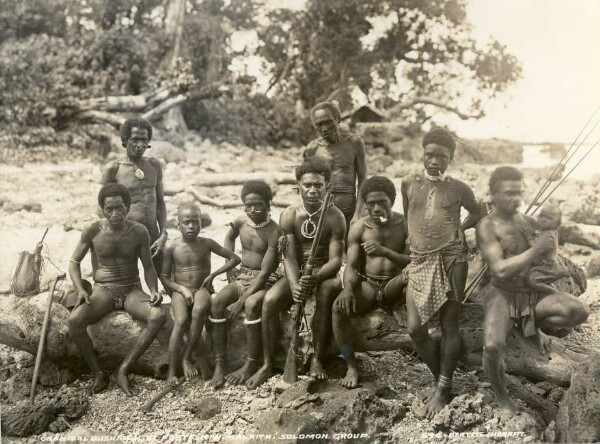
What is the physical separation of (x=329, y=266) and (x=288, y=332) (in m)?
0.56

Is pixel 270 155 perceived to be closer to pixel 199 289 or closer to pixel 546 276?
pixel 199 289

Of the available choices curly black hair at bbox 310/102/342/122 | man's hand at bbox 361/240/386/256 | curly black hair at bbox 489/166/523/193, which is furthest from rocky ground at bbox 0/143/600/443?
curly black hair at bbox 310/102/342/122

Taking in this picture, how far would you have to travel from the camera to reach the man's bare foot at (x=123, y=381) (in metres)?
3.66

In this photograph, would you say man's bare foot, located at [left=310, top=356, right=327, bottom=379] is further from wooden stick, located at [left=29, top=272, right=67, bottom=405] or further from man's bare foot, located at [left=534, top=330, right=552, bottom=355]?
wooden stick, located at [left=29, top=272, right=67, bottom=405]

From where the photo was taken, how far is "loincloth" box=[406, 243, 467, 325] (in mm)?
3289

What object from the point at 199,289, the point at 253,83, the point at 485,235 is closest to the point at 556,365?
the point at 485,235

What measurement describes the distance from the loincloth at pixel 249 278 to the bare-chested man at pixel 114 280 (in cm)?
55

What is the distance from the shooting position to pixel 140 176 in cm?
408

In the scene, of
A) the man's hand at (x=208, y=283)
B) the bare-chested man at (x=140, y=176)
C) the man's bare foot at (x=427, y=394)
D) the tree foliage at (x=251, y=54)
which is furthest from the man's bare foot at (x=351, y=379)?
the tree foliage at (x=251, y=54)

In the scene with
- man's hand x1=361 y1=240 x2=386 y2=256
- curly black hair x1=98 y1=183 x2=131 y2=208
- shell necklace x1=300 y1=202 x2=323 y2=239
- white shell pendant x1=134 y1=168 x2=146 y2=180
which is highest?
white shell pendant x1=134 y1=168 x2=146 y2=180

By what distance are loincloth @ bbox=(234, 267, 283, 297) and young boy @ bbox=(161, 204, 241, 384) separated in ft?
0.32

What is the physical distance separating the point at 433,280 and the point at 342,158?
1.40m

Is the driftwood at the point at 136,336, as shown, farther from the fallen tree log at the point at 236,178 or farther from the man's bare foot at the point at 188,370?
the fallen tree log at the point at 236,178

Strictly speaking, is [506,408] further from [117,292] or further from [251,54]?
[251,54]
